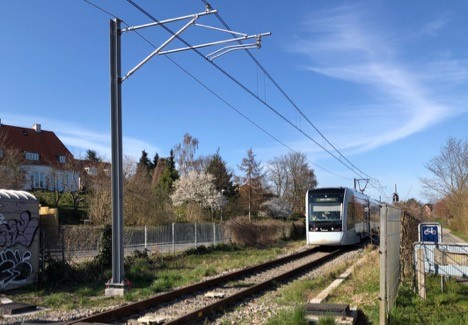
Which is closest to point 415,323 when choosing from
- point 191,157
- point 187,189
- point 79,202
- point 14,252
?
point 14,252

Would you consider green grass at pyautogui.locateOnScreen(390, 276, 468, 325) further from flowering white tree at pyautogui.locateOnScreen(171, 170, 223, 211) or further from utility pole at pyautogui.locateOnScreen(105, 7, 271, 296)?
flowering white tree at pyautogui.locateOnScreen(171, 170, 223, 211)

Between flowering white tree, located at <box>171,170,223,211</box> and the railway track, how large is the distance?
39685 millimetres

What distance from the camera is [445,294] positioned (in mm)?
10344

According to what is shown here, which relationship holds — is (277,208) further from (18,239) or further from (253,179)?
(18,239)

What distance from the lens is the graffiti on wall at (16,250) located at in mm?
13397

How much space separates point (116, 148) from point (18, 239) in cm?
399

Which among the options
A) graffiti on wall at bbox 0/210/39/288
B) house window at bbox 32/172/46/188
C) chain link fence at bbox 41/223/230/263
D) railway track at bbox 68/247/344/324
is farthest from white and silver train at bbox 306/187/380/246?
house window at bbox 32/172/46/188

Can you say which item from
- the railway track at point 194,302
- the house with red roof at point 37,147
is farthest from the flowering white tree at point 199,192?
the railway track at point 194,302

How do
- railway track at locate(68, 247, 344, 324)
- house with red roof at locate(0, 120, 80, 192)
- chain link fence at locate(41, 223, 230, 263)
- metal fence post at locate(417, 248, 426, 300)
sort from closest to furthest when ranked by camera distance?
railway track at locate(68, 247, 344, 324)
metal fence post at locate(417, 248, 426, 300)
chain link fence at locate(41, 223, 230, 263)
house with red roof at locate(0, 120, 80, 192)

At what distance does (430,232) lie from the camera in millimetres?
13336

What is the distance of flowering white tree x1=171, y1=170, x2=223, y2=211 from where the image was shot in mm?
57531

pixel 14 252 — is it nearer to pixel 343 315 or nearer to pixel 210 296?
pixel 210 296

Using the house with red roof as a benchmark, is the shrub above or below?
below

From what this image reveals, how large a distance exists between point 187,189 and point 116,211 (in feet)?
151
